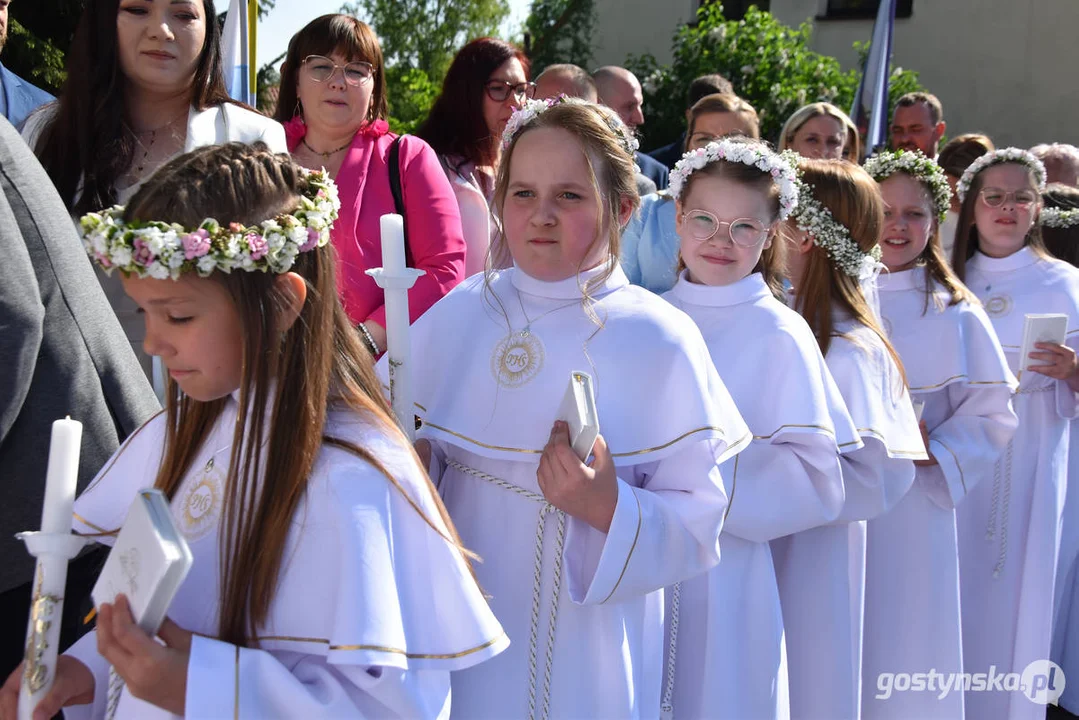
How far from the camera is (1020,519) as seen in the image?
4922mm

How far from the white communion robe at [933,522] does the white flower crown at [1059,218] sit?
1.75m

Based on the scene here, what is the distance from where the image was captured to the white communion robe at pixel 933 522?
4.06 m

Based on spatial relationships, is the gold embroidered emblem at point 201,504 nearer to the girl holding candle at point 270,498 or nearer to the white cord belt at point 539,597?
the girl holding candle at point 270,498

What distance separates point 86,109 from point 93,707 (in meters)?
2.12

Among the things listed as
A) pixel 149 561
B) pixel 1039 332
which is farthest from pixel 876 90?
pixel 149 561

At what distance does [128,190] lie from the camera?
11.0ft

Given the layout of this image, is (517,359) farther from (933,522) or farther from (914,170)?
(914,170)

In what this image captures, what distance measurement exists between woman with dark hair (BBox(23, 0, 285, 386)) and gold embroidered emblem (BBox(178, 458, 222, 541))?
145 cm

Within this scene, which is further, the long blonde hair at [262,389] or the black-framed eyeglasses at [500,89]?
the black-framed eyeglasses at [500,89]

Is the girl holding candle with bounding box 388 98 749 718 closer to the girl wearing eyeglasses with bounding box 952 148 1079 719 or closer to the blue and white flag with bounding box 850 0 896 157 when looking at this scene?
the girl wearing eyeglasses with bounding box 952 148 1079 719

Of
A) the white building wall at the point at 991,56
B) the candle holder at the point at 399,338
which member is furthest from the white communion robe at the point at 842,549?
the white building wall at the point at 991,56

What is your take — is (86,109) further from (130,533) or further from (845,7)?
(845,7)

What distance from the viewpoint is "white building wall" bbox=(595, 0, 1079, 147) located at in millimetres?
16703

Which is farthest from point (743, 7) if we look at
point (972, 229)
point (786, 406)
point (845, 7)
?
point (786, 406)
